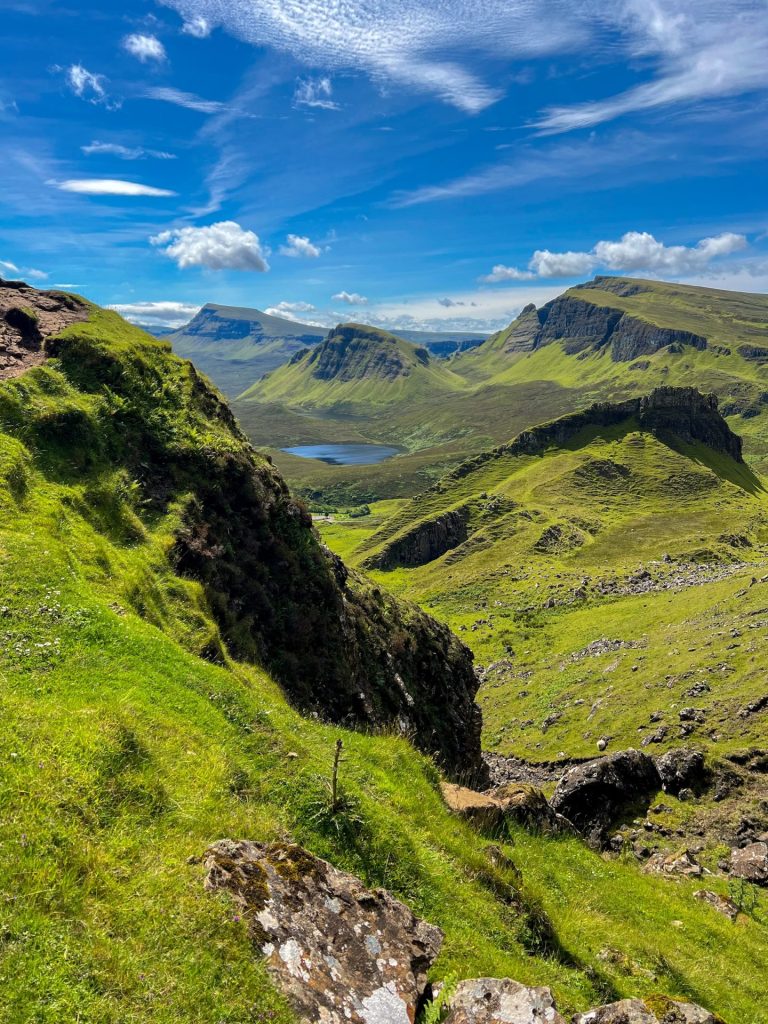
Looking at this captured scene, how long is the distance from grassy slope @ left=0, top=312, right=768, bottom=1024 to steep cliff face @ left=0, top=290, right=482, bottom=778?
3004mm

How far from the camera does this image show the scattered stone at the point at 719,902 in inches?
795

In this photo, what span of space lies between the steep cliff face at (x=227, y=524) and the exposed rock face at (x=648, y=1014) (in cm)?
1146

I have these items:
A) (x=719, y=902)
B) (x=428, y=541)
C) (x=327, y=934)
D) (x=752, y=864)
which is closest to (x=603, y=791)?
(x=752, y=864)

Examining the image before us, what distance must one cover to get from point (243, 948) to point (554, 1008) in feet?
15.6

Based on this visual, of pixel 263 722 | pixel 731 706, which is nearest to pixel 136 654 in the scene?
pixel 263 722

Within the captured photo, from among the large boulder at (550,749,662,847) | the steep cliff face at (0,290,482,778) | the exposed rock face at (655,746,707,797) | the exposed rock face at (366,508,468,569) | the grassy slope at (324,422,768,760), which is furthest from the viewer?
the exposed rock face at (366,508,468,569)

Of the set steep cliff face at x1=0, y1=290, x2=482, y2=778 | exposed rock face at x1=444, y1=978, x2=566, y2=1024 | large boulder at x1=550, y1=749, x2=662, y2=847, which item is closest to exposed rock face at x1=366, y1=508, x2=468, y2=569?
steep cliff face at x1=0, y1=290, x2=482, y2=778

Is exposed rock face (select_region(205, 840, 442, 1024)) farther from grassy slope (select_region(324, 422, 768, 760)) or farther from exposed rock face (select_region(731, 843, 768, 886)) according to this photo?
grassy slope (select_region(324, 422, 768, 760))

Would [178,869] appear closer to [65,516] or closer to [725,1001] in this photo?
[725,1001]

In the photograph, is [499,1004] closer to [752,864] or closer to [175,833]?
[175,833]

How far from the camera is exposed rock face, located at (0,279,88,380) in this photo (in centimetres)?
2820

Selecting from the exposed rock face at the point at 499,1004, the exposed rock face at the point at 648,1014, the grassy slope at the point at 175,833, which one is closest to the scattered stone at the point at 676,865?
the grassy slope at the point at 175,833

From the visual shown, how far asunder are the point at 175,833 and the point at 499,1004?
5767mm

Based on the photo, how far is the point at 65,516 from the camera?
20.4 m
